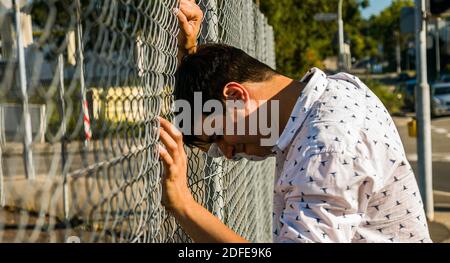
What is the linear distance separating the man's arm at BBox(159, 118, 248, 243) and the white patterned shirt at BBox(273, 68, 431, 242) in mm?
176

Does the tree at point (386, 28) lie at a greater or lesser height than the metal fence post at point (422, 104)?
greater

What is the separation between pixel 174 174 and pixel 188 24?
2.71ft

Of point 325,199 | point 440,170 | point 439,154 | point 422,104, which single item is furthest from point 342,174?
point 439,154

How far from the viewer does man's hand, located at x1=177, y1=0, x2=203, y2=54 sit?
2670 millimetres

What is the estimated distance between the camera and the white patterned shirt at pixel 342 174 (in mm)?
1711

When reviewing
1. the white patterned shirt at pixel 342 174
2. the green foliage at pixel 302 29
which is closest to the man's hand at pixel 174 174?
the white patterned shirt at pixel 342 174

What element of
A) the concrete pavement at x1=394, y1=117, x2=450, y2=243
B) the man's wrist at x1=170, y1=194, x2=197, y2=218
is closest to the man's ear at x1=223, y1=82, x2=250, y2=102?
the man's wrist at x1=170, y1=194, x2=197, y2=218

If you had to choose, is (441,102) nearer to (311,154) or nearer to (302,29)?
(302,29)

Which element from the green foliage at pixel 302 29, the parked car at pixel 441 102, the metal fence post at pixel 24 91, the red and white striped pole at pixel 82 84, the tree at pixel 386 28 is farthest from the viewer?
the tree at pixel 386 28

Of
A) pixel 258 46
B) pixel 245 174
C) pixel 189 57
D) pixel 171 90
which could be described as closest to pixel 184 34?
pixel 171 90

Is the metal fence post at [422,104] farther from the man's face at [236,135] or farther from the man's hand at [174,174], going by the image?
the man's hand at [174,174]

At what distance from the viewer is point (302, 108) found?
1.93m

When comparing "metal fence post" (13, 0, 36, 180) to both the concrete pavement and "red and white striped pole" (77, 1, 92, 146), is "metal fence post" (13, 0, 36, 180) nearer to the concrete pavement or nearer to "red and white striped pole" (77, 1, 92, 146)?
"red and white striped pole" (77, 1, 92, 146)
